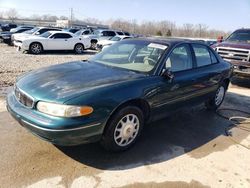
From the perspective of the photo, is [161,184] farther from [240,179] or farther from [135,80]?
[135,80]

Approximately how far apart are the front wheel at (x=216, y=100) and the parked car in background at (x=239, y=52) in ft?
10.2

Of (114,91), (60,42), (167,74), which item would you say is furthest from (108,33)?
(114,91)

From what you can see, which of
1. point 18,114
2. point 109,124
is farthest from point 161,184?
point 18,114

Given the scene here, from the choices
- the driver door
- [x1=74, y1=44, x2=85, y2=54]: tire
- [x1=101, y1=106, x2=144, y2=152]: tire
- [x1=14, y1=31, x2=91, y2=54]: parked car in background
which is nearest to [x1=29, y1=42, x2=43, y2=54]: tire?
[x1=14, y1=31, x2=91, y2=54]: parked car in background

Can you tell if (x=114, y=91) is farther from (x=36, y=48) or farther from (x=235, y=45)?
(x=36, y=48)

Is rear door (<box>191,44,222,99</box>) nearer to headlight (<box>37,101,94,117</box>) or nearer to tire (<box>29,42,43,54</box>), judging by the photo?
headlight (<box>37,101,94,117</box>)

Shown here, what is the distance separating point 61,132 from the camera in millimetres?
3199

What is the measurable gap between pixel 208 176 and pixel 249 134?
197cm

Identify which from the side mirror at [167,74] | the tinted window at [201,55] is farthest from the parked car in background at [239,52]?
the side mirror at [167,74]

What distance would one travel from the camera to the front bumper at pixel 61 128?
10.5ft

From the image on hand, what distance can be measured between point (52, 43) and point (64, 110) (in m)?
14.5

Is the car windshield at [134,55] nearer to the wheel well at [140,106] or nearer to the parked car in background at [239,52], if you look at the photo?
the wheel well at [140,106]

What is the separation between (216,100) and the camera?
620 centimetres

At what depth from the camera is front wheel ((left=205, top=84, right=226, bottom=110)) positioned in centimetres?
609
